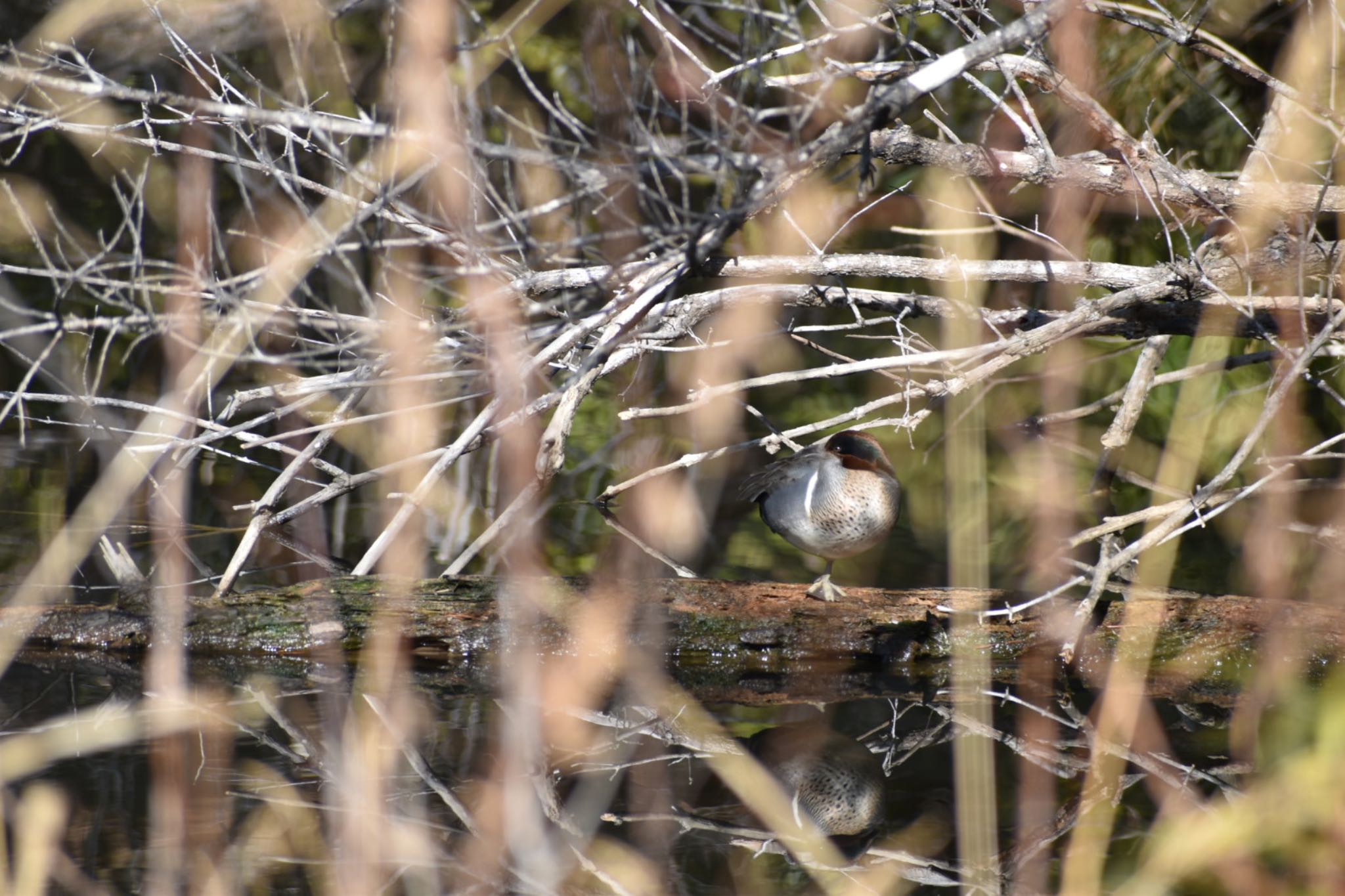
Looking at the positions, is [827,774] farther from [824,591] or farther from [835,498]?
[835,498]

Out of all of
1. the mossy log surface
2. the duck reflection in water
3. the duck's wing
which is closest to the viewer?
the duck reflection in water

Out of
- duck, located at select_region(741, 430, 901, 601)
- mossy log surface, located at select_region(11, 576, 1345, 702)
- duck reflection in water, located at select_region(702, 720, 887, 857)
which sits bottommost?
duck reflection in water, located at select_region(702, 720, 887, 857)

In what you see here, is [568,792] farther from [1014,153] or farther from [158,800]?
[1014,153]

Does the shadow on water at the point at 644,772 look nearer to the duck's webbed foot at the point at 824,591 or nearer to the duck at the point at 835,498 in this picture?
the duck's webbed foot at the point at 824,591

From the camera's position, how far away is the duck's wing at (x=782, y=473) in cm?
477

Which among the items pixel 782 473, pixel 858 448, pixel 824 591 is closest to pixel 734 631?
pixel 824 591

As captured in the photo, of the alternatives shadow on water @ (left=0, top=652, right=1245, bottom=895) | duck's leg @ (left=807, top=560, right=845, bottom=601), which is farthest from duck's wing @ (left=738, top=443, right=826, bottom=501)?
shadow on water @ (left=0, top=652, right=1245, bottom=895)

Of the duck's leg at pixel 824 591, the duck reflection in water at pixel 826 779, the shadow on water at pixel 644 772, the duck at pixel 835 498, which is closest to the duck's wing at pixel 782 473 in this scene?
the duck at pixel 835 498

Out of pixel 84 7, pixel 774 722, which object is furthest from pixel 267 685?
pixel 84 7

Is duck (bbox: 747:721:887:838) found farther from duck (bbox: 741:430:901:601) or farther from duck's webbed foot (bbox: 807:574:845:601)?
duck (bbox: 741:430:901:601)

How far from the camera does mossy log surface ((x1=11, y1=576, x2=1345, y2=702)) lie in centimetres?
396

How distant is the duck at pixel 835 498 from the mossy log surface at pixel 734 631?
1.29 ft

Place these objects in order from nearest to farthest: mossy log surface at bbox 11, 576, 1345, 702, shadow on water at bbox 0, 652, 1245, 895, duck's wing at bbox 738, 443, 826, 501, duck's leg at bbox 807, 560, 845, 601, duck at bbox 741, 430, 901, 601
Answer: shadow on water at bbox 0, 652, 1245, 895 → mossy log surface at bbox 11, 576, 1345, 702 → duck's leg at bbox 807, 560, 845, 601 → duck at bbox 741, 430, 901, 601 → duck's wing at bbox 738, 443, 826, 501

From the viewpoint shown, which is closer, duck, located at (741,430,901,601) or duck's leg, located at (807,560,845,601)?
duck's leg, located at (807,560,845,601)
